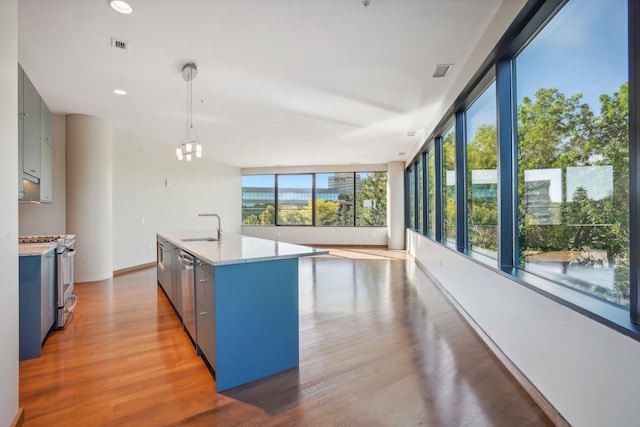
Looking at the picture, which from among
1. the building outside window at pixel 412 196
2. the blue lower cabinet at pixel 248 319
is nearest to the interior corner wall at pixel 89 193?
the blue lower cabinet at pixel 248 319

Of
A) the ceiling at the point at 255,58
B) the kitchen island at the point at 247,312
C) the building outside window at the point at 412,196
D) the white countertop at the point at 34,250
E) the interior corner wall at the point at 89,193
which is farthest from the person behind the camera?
the building outside window at the point at 412,196

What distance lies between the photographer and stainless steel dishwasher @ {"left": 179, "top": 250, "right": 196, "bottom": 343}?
→ 2.68 meters

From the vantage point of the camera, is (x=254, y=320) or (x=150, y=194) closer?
(x=254, y=320)

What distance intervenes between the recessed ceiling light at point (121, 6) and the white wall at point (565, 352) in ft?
11.7

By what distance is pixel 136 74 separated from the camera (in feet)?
11.9

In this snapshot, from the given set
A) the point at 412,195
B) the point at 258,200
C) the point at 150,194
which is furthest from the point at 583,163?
the point at 258,200

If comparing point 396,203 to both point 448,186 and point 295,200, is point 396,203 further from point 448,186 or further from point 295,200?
point 448,186

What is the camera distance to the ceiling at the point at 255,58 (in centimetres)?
251

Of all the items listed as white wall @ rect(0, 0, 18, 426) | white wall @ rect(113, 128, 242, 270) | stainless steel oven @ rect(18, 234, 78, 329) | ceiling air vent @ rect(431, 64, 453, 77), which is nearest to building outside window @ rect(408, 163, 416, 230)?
ceiling air vent @ rect(431, 64, 453, 77)

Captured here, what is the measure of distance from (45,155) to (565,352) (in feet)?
18.9

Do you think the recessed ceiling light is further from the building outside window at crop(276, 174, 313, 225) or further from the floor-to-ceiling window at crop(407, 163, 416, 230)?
the building outside window at crop(276, 174, 313, 225)

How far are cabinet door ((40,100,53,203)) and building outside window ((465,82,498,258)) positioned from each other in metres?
5.27

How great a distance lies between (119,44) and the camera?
9.74 feet

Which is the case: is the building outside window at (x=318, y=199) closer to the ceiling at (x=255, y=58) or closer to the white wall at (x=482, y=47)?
the ceiling at (x=255, y=58)
